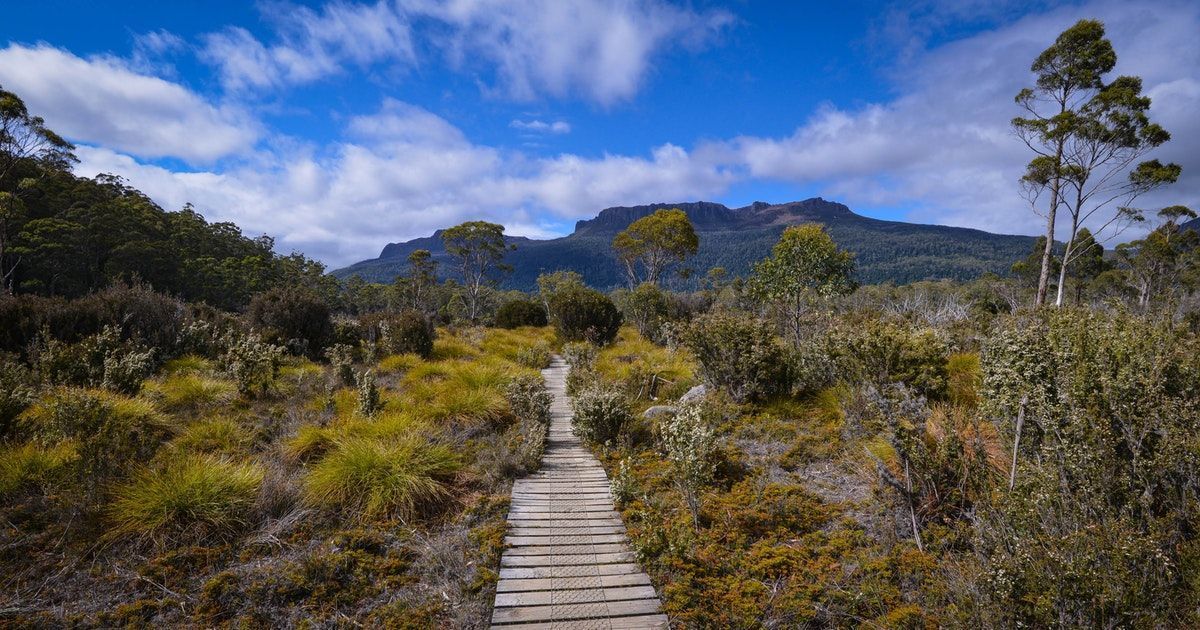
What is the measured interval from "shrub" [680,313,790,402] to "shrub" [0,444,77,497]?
26.0 ft

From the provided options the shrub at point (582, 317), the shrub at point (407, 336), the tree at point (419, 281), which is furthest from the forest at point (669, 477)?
the tree at point (419, 281)

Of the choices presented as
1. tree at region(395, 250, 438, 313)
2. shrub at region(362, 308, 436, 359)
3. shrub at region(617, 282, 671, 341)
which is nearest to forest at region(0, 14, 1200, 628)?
shrub at region(362, 308, 436, 359)

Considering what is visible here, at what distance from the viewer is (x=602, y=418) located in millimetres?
7043

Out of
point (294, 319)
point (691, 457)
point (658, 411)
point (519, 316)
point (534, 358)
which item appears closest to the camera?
point (691, 457)

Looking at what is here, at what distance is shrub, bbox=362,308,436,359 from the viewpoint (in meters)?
12.8

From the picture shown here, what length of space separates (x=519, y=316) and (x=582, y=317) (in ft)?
21.9

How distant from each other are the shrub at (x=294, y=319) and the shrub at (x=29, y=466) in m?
7.75

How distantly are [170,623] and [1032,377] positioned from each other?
6.71m

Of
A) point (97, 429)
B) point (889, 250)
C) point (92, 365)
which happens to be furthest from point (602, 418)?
point (889, 250)

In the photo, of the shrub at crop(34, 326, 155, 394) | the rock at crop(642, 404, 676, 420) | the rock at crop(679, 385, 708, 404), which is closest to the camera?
the shrub at crop(34, 326, 155, 394)

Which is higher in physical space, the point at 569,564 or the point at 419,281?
the point at 419,281

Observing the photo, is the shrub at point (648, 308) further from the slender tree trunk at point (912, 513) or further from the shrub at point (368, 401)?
the slender tree trunk at point (912, 513)

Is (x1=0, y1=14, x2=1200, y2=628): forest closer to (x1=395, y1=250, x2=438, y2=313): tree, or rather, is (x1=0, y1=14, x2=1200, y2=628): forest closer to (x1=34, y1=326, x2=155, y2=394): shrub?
(x1=34, y1=326, x2=155, y2=394): shrub

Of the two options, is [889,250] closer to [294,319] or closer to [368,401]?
[294,319]
